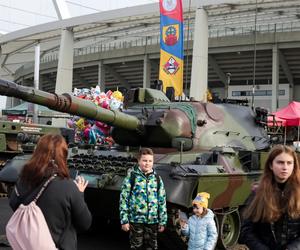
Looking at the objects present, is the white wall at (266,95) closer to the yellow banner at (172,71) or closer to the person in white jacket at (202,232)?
the yellow banner at (172,71)

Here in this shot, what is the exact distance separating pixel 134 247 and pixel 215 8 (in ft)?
75.1

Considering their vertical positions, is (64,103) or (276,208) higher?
(64,103)

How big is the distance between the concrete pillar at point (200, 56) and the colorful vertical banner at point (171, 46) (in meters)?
8.20

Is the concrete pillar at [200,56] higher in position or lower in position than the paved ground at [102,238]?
higher

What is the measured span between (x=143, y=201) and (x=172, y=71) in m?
12.8

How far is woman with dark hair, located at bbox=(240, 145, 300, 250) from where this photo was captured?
10.7 ft

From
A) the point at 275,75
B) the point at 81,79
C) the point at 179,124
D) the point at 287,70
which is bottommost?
the point at 179,124

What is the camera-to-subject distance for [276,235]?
3307mm

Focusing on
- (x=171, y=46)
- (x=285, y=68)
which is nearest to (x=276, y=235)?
(x=171, y=46)

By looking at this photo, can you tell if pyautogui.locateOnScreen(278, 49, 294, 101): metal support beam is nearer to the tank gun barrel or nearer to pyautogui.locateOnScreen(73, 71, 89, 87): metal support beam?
pyautogui.locateOnScreen(73, 71, 89, 87): metal support beam

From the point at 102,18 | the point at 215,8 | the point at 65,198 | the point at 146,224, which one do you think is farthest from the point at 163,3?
the point at 65,198

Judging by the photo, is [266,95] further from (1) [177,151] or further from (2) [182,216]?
(2) [182,216]

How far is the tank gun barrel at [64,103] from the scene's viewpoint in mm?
6766

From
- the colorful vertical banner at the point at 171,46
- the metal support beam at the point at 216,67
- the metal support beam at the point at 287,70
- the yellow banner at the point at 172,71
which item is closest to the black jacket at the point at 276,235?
the colorful vertical banner at the point at 171,46
